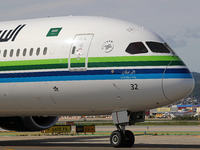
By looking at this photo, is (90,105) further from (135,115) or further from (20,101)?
(20,101)

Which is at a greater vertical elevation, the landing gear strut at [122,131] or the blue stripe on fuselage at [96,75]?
the blue stripe on fuselage at [96,75]

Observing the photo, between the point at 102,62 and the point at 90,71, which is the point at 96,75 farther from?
the point at 102,62

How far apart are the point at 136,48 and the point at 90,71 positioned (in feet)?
7.71

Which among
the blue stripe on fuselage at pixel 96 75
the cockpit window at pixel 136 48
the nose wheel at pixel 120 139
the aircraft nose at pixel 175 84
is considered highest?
the cockpit window at pixel 136 48

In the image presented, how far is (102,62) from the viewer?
21500 millimetres

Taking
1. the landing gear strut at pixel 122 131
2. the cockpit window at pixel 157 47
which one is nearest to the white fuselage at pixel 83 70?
the cockpit window at pixel 157 47

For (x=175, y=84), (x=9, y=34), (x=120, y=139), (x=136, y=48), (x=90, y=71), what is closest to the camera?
(x=175, y=84)

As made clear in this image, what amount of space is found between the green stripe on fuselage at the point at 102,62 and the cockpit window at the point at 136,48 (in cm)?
34

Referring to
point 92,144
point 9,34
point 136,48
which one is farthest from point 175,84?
point 9,34

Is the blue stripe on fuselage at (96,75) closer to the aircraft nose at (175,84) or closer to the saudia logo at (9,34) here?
the aircraft nose at (175,84)

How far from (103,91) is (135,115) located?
2.26 m

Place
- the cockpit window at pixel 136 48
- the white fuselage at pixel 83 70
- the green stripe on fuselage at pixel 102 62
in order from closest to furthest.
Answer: the white fuselage at pixel 83 70 < the green stripe on fuselage at pixel 102 62 < the cockpit window at pixel 136 48

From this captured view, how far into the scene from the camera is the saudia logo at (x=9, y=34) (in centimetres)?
2439

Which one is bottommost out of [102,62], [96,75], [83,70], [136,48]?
[96,75]
